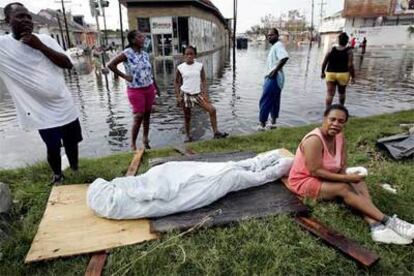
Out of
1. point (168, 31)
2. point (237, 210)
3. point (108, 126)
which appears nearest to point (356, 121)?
point (237, 210)

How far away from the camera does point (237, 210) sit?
319 centimetres

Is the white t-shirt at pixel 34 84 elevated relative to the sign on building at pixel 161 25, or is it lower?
lower

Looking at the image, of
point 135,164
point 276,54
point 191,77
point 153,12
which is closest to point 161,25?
point 153,12

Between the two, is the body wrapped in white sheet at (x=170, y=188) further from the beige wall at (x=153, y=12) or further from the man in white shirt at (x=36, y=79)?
the beige wall at (x=153, y=12)

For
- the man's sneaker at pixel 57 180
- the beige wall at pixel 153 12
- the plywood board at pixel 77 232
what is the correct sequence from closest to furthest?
the plywood board at pixel 77 232, the man's sneaker at pixel 57 180, the beige wall at pixel 153 12

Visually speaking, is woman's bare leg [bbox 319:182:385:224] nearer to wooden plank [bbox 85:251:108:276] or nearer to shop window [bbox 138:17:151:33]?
wooden plank [bbox 85:251:108:276]

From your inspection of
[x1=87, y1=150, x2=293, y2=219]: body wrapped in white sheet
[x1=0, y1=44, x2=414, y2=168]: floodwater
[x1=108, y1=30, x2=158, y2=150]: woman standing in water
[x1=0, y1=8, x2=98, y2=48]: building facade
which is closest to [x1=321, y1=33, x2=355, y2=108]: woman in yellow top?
[x1=0, y1=44, x2=414, y2=168]: floodwater

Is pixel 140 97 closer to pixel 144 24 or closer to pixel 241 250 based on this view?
pixel 241 250

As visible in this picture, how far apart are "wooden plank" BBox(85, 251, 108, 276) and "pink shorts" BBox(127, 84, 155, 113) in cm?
305

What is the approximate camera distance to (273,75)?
20.6ft

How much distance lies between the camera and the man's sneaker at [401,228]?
2795mm

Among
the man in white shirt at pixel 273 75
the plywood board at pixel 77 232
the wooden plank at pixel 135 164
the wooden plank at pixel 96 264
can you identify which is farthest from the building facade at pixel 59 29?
the wooden plank at pixel 96 264

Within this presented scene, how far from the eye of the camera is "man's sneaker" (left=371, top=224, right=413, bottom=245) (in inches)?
110

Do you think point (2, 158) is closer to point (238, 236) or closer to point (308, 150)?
point (238, 236)
